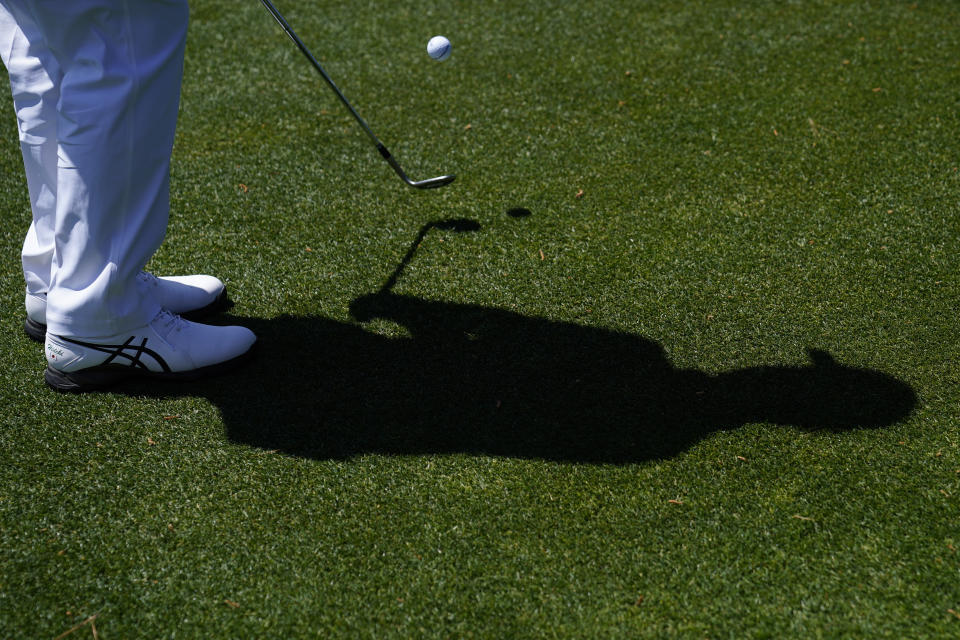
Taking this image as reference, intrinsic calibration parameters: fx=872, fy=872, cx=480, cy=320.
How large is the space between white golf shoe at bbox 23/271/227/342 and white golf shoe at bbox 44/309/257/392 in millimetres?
191

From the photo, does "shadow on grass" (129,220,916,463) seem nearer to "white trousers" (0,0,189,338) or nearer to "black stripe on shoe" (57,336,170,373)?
"black stripe on shoe" (57,336,170,373)

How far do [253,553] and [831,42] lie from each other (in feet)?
12.9

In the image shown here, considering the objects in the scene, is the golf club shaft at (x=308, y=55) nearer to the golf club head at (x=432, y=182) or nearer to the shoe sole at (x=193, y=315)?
the golf club head at (x=432, y=182)

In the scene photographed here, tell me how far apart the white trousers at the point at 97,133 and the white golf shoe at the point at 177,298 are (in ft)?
0.85

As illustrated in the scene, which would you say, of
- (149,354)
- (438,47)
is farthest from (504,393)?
(438,47)

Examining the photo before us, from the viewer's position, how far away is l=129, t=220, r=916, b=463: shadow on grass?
247 centimetres

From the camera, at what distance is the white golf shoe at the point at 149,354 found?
2541 mm

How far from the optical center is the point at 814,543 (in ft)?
7.00

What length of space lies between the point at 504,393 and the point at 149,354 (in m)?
1.07

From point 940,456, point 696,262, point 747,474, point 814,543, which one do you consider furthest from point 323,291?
point 940,456

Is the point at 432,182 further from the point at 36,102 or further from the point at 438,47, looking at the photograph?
the point at 36,102

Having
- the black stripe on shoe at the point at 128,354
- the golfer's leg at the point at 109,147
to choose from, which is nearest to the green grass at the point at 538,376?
the black stripe on shoe at the point at 128,354

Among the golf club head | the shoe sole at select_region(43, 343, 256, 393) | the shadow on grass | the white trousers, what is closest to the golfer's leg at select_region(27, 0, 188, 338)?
the white trousers

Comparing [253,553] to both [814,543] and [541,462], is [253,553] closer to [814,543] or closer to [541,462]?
[541,462]
